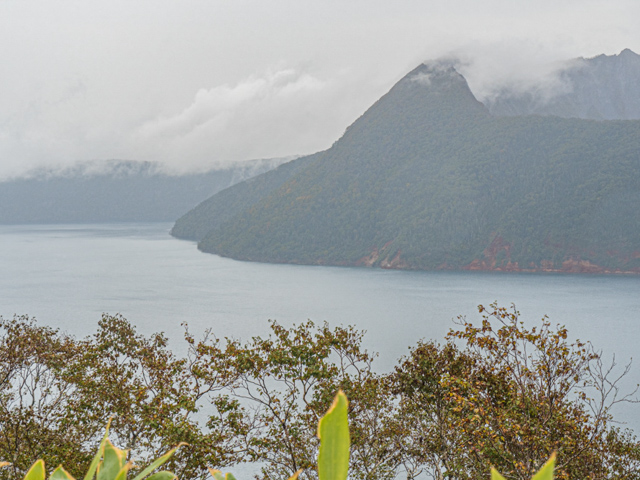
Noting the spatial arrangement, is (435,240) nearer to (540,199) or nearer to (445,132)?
(540,199)

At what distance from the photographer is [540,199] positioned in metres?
90.9

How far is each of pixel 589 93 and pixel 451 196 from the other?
93.1 m

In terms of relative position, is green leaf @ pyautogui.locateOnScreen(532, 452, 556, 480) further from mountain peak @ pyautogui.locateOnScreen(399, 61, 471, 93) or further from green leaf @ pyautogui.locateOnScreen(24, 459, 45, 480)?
mountain peak @ pyautogui.locateOnScreen(399, 61, 471, 93)

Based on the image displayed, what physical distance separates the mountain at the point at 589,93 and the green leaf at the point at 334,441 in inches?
6634

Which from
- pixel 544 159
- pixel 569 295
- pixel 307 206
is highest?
pixel 544 159

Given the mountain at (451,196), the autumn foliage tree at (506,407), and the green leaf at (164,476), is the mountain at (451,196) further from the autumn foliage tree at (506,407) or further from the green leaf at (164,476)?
the green leaf at (164,476)

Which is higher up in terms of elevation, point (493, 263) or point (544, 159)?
point (544, 159)

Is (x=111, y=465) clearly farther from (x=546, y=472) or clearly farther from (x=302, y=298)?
(x=302, y=298)

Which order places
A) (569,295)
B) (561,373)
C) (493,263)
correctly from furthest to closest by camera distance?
(493,263), (569,295), (561,373)

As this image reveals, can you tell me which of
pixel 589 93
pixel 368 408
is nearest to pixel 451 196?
pixel 368 408

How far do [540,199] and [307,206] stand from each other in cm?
4134

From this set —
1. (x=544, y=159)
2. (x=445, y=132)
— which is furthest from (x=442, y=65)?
(x=544, y=159)

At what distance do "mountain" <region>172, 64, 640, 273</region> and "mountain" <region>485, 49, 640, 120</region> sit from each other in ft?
120

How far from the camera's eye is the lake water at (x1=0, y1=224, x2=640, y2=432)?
42.2 m
